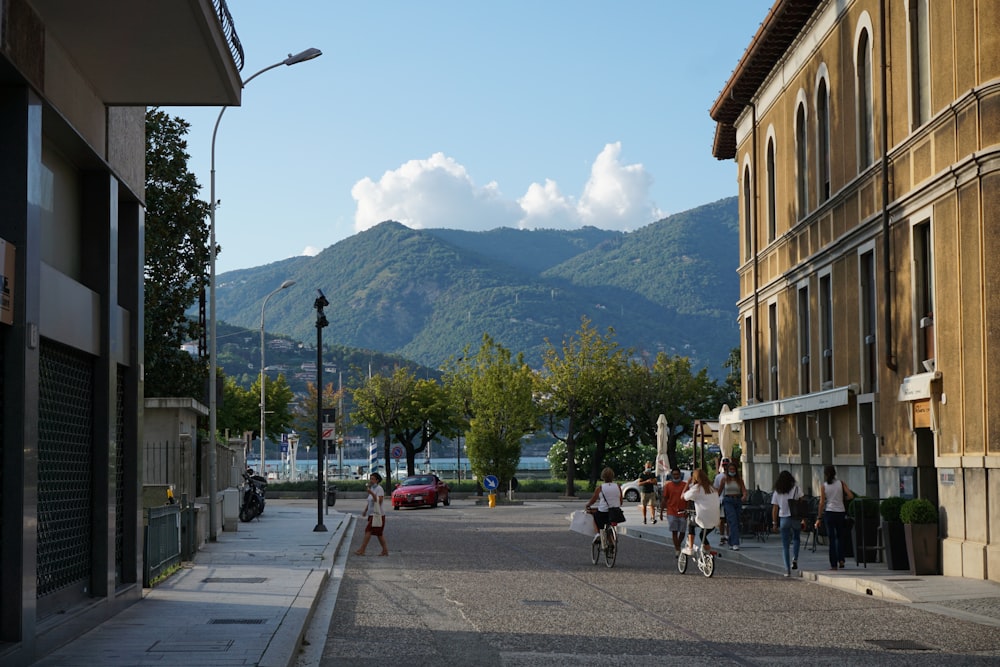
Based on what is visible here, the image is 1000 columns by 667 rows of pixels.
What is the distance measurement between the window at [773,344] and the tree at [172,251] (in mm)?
16260

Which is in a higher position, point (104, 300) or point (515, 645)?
point (104, 300)

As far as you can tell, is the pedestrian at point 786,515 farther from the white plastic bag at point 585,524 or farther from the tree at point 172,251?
the tree at point 172,251

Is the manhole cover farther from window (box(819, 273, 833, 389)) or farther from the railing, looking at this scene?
window (box(819, 273, 833, 389))

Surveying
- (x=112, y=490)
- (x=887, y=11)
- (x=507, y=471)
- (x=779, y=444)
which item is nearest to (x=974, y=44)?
(x=887, y=11)

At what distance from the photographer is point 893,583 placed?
1920 centimetres

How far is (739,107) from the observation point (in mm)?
40062

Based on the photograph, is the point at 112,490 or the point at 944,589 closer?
the point at 112,490

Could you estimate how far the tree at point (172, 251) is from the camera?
40.6m

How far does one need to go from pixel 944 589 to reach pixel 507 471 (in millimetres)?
47505

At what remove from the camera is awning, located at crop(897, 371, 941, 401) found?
71.0 feet

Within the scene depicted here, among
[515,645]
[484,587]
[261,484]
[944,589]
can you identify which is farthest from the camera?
[261,484]

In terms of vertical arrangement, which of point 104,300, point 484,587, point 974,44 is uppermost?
point 974,44

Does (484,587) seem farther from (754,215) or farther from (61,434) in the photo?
(754,215)

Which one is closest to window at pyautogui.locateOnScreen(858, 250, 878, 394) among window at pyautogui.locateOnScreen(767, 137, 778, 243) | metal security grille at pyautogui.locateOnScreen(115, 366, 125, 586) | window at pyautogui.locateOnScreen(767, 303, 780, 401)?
window at pyautogui.locateOnScreen(767, 303, 780, 401)
